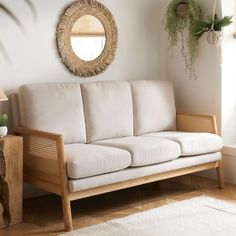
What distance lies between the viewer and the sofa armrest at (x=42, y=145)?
10.5 ft

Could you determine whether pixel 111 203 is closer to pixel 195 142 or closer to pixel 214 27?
pixel 195 142

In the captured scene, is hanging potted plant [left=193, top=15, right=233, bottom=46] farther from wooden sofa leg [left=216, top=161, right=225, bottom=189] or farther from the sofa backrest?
wooden sofa leg [left=216, top=161, right=225, bottom=189]

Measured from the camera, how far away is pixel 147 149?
3.64m

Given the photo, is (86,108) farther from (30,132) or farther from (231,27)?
(231,27)

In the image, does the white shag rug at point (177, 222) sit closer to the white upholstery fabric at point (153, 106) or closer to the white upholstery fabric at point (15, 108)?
the white upholstery fabric at point (153, 106)

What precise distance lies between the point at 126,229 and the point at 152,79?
2012mm

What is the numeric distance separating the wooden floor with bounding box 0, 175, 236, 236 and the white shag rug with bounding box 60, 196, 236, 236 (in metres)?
0.15

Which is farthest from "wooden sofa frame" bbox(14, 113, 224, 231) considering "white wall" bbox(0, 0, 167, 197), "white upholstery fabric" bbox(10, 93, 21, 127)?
"white wall" bbox(0, 0, 167, 197)

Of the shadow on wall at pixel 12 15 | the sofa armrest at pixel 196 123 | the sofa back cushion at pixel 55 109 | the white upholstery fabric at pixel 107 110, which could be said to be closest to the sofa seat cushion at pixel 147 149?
the white upholstery fabric at pixel 107 110

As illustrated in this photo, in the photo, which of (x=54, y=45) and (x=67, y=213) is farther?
(x=54, y=45)

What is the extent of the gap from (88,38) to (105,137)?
2.92 ft

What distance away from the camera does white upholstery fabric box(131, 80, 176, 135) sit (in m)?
4.33

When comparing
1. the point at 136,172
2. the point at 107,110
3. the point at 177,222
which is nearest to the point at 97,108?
the point at 107,110

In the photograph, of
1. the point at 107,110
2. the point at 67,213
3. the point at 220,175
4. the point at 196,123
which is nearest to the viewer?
the point at 67,213
